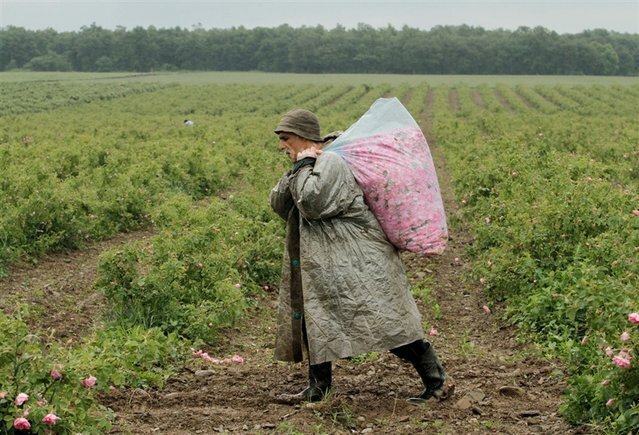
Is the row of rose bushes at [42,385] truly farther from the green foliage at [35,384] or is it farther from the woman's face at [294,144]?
the woman's face at [294,144]

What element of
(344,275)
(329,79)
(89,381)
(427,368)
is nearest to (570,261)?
(427,368)

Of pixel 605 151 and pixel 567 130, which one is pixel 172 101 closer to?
pixel 567 130

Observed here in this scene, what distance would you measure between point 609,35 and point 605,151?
123678 millimetres

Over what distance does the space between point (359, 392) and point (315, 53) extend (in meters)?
111

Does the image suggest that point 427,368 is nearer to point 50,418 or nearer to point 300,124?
point 300,124

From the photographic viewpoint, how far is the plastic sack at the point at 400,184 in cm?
532

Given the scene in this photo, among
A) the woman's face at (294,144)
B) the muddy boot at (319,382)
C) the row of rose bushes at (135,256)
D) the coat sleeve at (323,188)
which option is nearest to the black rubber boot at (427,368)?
the muddy boot at (319,382)

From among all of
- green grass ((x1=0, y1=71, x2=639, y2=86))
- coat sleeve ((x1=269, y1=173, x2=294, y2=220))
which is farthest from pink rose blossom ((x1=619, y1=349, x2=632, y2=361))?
green grass ((x1=0, y1=71, x2=639, y2=86))

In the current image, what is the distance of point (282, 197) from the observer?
542 centimetres

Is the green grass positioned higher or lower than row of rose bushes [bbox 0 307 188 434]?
lower

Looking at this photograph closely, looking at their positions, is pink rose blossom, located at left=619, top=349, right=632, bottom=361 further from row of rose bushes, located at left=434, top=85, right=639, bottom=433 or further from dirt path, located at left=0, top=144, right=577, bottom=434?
dirt path, located at left=0, top=144, right=577, bottom=434

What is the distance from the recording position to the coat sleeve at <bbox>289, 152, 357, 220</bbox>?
5160 millimetres

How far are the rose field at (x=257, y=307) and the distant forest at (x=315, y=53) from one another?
97.1 meters

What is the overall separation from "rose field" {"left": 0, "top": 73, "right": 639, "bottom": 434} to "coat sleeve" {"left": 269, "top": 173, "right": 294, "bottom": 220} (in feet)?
3.65
